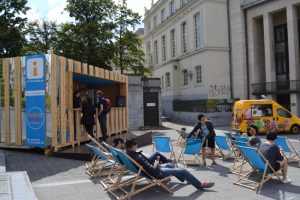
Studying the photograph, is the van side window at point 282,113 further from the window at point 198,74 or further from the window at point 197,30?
the window at point 197,30

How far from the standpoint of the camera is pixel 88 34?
27.5m

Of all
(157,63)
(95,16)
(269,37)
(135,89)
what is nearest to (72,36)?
(95,16)

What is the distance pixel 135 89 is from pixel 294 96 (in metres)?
12.1

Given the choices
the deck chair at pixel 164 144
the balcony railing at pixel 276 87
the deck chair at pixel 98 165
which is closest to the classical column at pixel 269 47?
the balcony railing at pixel 276 87

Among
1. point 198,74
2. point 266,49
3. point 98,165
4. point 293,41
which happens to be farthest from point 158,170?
point 198,74

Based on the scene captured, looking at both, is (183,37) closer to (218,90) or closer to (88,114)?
(218,90)

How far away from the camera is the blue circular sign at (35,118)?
11961 mm

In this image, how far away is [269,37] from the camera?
32.3 m

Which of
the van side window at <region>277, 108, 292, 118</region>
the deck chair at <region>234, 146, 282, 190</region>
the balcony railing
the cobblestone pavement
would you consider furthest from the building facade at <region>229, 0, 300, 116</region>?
the deck chair at <region>234, 146, 282, 190</region>

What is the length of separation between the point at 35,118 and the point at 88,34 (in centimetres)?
1633

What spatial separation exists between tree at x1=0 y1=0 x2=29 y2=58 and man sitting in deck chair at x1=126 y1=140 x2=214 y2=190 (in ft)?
82.7

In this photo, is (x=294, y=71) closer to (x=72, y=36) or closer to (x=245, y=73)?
(x=245, y=73)

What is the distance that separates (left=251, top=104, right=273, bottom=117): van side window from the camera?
22.1 metres

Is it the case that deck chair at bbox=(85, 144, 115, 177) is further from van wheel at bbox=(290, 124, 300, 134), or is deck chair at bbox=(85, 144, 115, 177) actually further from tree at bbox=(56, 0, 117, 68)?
tree at bbox=(56, 0, 117, 68)
